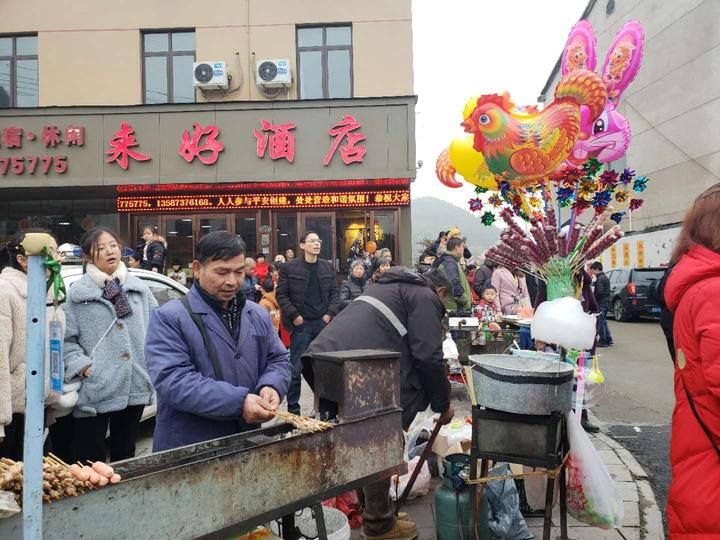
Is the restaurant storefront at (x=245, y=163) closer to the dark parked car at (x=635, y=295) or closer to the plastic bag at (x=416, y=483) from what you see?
the dark parked car at (x=635, y=295)

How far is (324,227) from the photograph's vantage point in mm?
13930

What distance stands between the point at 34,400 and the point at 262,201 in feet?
42.3

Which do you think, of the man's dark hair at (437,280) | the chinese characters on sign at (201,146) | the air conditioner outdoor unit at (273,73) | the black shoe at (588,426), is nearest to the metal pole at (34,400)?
the man's dark hair at (437,280)

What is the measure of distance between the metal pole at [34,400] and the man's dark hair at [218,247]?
1039 millimetres

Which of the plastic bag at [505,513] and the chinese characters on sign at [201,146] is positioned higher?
the chinese characters on sign at [201,146]

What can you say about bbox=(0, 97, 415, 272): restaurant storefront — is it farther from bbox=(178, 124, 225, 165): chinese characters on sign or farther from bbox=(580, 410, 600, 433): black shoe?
bbox=(580, 410, 600, 433): black shoe

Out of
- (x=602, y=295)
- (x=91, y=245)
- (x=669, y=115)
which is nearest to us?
(x=91, y=245)

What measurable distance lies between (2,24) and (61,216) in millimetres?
5509

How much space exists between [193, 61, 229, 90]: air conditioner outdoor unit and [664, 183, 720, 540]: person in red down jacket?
13267mm

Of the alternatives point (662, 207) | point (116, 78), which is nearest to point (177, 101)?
point (116, 78)

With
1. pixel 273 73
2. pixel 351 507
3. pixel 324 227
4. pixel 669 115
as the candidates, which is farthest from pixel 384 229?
pixel 669 115

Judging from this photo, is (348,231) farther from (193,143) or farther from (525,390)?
(525,390)

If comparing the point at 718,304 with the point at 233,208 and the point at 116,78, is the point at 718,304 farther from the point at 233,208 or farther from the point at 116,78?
the point at 116,78

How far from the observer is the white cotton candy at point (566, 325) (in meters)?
3.33
